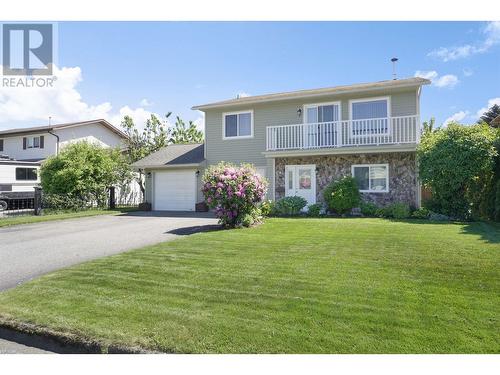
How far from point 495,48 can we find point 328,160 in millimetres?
7446

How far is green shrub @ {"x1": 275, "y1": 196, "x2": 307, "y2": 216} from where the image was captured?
1438 centimetres

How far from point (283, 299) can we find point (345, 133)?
12242 mm

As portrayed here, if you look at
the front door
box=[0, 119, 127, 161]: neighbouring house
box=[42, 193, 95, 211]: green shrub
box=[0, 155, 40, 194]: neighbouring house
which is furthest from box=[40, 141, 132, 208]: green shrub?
the front door

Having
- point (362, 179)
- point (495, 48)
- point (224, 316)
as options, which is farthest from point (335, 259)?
point (495, 48)

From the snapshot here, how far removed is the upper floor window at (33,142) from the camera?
89.7ft

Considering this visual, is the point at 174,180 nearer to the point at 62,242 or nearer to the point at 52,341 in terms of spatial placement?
the point at 62,242

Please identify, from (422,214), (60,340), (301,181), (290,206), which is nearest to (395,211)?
(422,214)

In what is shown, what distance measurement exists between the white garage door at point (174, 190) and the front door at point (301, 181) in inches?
220

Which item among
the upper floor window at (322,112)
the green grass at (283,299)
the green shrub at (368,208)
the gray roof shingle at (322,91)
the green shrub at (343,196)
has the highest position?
the gray roof shingle at (322,91)

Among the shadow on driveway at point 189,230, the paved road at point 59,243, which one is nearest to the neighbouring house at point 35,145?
the paved road at point 59,243

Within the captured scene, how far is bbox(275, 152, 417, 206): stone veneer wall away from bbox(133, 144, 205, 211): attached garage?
5832 mm

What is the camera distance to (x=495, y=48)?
12.0 metres

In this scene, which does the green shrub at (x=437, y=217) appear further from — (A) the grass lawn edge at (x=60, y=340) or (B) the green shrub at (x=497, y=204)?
(A) the grass lawn edge at (x=60, y=340)
